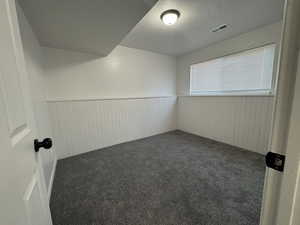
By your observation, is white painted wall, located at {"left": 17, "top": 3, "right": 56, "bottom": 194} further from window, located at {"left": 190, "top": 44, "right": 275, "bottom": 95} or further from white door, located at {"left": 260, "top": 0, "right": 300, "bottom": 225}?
window, located at {"left": 190, "top": 44, "right": 275, "bottom": 95}

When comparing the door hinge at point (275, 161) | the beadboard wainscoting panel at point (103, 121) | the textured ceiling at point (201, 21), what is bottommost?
the beadboard wainscoting panel at point (103, 121)

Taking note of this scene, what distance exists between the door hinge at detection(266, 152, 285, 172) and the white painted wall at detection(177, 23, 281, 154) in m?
2.32

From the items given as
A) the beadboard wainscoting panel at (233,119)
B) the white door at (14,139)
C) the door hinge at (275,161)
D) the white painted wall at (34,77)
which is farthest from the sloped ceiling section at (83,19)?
the beadboard wainscoting panel at (233,119)

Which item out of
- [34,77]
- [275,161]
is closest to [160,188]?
[275,161]

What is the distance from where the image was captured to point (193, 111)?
347cm

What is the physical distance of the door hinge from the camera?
0.41 m

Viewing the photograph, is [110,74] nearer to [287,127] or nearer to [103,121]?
[103,121]

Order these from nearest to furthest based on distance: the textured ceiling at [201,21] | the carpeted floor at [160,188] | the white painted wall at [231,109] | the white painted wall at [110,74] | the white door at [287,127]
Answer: the white door at [287,127] → the carpeted floor at [160,188] → the textured ceiling at [201,21] → the white painted wall at [231,109] → the white painted wall at [110,74]

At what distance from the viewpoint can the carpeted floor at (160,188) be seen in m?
1.17

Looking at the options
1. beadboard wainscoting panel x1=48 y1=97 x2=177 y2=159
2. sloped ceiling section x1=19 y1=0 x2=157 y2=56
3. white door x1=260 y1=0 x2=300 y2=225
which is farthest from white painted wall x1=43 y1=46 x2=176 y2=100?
white door x1=260 y1=0 x2=300 y2=225

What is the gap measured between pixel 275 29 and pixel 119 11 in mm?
2478

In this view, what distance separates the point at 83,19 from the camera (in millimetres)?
1420

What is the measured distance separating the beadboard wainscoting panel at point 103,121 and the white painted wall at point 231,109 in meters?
0.80

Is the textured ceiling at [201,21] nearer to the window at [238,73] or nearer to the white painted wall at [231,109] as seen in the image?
the white painted wall at [231,109]
